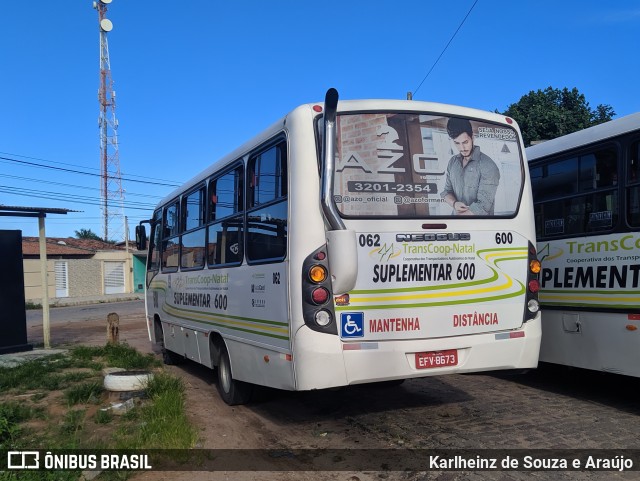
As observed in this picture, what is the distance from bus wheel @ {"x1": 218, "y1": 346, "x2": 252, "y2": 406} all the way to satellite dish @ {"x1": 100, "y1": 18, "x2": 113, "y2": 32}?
146ft

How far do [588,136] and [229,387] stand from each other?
5192 millimetres

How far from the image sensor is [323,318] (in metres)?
5.03

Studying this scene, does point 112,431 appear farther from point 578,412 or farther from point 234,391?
point 578,412

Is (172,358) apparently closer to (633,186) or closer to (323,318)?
(323,318)

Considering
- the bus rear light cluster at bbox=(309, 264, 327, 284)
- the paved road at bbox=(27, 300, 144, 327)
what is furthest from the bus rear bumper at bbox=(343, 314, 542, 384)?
the paved road at bbox=(27, 300, 144, 327)

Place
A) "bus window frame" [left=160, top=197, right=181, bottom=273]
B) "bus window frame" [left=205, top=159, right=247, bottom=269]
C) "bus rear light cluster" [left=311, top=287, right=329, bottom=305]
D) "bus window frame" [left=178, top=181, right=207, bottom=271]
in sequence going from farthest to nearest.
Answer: "bus window frame" [left=160, top=197, right=181, bottom=273] → "bus window frame" [left=178, top=181, right=207, bottom=271] → "bus window frame" [left=205, top=159, right=247, bottom=269] → "bus rear light cluster" [left=311, top=287, right=329, bottom=305]

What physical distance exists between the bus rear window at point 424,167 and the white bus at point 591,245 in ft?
3.94

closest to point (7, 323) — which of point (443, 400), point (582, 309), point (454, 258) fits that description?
point (443, 400)

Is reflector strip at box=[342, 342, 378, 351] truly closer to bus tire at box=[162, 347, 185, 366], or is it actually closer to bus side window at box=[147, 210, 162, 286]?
bus tire at box=[162, 347, 185, 366]

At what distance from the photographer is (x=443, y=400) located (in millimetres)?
7023

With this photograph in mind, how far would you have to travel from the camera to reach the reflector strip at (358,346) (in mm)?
5055

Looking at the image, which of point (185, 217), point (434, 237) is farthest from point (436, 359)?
point (185, 217)

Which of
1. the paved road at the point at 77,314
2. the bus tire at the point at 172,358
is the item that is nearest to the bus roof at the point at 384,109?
the bus tire at the point at 172,358

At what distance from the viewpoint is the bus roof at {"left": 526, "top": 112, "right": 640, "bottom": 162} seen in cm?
620
